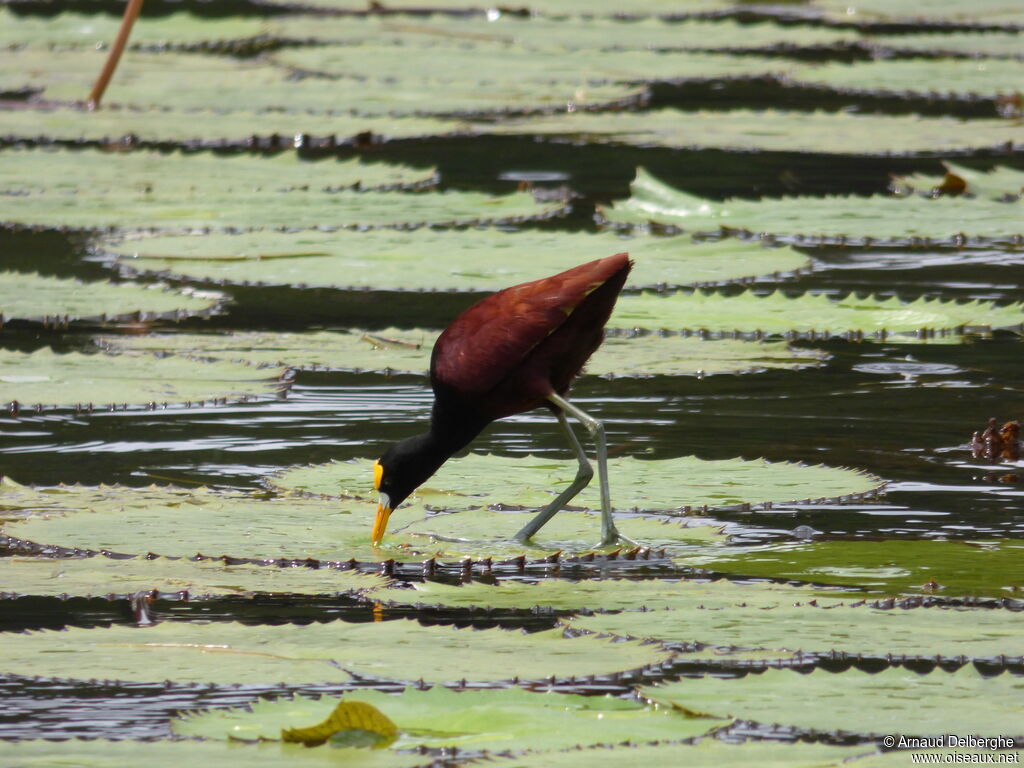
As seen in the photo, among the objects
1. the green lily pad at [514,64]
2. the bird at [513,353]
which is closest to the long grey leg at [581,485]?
the bird at [513,353]

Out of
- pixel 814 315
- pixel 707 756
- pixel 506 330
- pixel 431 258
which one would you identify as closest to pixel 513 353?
pixel 506 330

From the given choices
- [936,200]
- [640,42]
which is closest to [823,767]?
[936,200]

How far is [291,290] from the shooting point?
6.88 meters

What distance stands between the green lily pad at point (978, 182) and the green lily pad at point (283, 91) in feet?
9.14

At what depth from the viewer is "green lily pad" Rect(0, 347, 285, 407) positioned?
4953 millimetres

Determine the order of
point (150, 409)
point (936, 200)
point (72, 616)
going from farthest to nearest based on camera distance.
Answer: point (936, 200), point (150, 409), point (72, 616)

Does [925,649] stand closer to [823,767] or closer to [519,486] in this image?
[823,767]

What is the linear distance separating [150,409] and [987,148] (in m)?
5.86

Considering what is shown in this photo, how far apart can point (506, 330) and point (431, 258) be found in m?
2.80

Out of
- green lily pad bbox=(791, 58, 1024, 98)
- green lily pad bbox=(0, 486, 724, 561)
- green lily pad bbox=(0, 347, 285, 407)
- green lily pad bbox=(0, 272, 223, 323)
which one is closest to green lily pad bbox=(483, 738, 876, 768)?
green lily pad bbox=(0, 486, 724, 561)

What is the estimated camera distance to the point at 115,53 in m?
10.0

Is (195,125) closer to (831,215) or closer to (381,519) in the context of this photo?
(831,215)

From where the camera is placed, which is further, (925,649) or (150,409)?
(150,409)

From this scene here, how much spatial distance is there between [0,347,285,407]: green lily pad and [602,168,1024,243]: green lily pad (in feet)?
8.91
